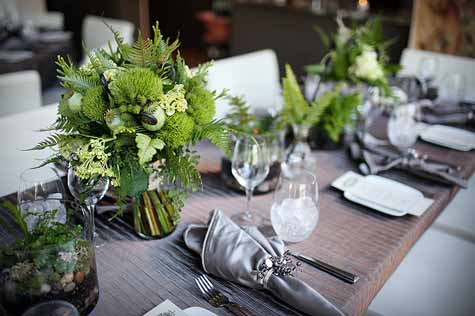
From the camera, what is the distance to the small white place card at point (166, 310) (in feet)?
2.95

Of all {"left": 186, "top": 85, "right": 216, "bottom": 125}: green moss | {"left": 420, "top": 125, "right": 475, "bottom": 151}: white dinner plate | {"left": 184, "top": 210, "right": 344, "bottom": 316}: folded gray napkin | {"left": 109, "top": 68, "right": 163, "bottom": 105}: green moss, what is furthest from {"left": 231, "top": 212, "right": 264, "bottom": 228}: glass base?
{"left": 420, "top": 125, "right": 475, "bottom": 151}: white dinner plate

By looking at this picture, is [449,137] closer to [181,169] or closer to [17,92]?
[181,169]

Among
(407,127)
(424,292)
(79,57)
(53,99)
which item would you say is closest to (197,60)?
(79,57)

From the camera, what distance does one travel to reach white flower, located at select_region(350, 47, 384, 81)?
1758 mm

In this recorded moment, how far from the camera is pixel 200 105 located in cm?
105

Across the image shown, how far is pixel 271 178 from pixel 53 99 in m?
2.59

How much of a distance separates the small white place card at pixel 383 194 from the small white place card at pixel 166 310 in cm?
65

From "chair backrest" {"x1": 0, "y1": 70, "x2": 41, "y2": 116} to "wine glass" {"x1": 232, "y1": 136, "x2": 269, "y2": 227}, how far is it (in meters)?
→ 1.32

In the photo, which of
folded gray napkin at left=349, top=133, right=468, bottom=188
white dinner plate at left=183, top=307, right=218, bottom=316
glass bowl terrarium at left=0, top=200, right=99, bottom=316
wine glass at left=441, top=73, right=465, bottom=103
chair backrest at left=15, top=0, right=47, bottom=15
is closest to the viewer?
glass bowl terrarium at left=0, top=200, right=99, bottom=316

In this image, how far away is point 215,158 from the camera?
1620 millimetres

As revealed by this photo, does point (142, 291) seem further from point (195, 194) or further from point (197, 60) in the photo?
point (197, 60)

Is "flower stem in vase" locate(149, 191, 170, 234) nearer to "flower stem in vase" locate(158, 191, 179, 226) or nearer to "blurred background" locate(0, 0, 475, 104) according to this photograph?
"flower stem in vase" locate(158, 191, 179, 226)

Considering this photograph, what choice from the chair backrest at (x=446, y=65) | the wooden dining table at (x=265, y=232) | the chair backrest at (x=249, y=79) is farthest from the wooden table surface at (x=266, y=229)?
the chair backrest at (x=446, y=65)

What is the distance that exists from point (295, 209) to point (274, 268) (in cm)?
22
